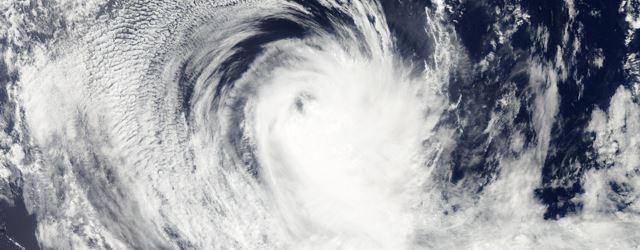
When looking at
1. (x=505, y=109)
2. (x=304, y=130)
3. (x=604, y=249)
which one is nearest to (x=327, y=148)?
(x=304, y=130)

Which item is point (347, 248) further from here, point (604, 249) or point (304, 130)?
point (604, 249)

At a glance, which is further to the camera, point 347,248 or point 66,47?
point 347,248

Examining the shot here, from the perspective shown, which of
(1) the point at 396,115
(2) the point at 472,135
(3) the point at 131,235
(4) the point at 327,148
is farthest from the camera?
(4) the point at 327,148

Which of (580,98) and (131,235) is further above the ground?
(580,98)

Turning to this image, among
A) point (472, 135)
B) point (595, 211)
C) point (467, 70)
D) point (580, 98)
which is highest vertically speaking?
point (467, 70)

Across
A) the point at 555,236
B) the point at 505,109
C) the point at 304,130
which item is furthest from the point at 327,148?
the point at 555,236

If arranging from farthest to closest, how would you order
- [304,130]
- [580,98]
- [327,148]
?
[304,130]
[327,148]
[580,98]

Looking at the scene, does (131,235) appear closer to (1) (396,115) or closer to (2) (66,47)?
(2) (66,47)
